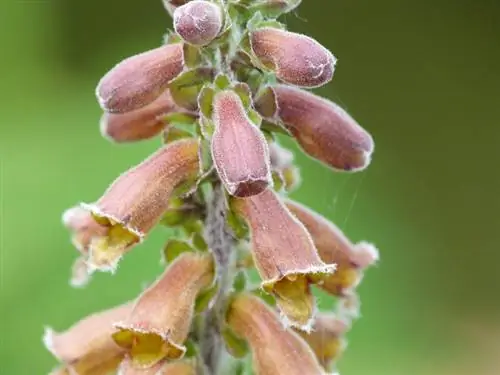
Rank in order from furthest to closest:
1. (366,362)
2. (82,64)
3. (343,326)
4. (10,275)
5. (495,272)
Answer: (495,272), (82,64), (366,362), (10,275), (343,326)

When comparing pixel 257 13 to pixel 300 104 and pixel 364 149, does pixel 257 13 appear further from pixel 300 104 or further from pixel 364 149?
pixel 364 149

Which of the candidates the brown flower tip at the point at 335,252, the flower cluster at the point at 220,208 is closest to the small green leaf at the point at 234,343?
the flower cluster at the point at 220,208

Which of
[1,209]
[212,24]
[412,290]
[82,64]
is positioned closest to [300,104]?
[212,24]

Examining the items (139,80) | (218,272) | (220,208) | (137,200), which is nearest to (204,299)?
(218,272)

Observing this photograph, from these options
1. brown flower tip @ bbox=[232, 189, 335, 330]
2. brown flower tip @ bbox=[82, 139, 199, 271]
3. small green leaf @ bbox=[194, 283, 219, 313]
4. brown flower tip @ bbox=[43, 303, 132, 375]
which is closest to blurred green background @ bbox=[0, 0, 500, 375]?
brown flower tip @ bbox=[43, 303, 132, 375]

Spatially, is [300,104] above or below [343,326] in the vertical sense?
above

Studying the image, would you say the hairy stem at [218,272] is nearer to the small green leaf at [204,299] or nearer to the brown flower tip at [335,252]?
the small green leaf at [204,299]

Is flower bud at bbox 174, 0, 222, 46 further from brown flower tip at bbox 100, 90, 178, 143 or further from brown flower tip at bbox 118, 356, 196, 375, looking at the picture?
brown flower tip at bbox 118, 356, 196, 375

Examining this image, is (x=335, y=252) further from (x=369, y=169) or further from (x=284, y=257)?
(x=369, y=169)
